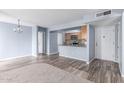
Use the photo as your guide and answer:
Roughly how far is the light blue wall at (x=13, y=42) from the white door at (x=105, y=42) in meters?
4.77

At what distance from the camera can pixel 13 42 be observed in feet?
17.0

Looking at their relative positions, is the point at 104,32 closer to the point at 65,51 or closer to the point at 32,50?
the point at 65,51

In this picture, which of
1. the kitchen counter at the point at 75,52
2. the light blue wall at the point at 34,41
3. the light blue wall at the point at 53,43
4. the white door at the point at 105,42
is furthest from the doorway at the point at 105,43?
the light blue wall at the point at 34,41

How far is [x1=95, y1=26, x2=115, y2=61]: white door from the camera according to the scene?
179 inches

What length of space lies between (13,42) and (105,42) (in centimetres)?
569

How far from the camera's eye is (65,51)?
5.74 metres

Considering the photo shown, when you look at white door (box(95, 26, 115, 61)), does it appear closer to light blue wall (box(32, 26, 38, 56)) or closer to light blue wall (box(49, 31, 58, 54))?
light blue wall (box(49, 31, 58, 54))

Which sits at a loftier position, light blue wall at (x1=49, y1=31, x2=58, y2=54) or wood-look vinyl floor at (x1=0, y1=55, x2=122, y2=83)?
light blue wall at (x1=49, y1=31, x2=58, y2=54)

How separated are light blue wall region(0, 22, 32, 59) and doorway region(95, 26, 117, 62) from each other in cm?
477

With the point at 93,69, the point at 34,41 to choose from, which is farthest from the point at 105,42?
the point at 34,41

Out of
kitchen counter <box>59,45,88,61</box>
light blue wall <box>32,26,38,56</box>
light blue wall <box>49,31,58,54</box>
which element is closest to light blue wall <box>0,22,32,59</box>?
light blue wall <box>32,26,38,56</box>

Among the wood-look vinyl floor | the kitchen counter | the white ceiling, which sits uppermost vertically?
the white ceiling
